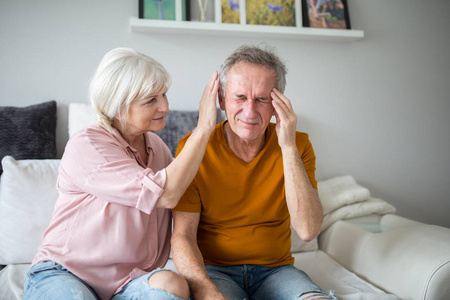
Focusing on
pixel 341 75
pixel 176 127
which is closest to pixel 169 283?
pixel 176 127

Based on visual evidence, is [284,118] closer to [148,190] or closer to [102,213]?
[148,190]

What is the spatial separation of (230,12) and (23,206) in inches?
65.3

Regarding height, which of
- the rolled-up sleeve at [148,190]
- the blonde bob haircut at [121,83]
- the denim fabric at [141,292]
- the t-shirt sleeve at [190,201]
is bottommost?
the denim fabric at [141,292]

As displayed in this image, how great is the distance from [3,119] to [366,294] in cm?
197

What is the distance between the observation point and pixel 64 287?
1.06 m

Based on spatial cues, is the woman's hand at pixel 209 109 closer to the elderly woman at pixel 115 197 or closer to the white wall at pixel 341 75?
the elderly woman at pixel 115 197

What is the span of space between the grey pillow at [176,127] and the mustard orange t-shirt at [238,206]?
0.69 m

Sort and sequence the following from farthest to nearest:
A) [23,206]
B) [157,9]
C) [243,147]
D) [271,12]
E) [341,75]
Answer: [341,75] < [271,12] < [157,9] < [23,206] < [243,147]

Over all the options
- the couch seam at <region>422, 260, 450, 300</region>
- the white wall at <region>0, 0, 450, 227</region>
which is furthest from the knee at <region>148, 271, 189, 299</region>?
the white wall at <region>0, 0, 450, 227</region>

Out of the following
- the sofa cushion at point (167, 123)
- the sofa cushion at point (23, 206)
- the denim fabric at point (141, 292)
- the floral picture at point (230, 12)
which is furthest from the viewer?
the floral picture at point (230, 12)

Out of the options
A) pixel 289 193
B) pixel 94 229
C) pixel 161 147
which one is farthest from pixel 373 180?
pixel 94 229

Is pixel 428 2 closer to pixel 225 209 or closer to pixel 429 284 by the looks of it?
pixel 429 284

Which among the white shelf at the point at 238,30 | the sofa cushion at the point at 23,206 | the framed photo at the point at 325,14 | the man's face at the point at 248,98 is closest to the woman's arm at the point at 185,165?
the man's face at the point at 248,98

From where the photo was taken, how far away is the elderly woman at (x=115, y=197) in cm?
112
